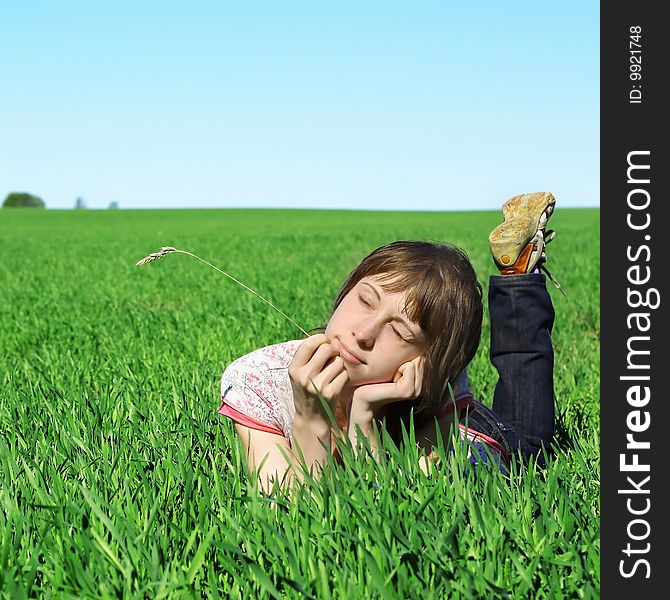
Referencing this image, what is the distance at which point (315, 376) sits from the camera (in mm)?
2428

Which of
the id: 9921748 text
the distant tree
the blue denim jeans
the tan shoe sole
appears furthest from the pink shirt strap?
the distant tree

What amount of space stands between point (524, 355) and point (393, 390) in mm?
1173

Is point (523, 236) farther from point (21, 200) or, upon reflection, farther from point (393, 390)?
point (21, 200)

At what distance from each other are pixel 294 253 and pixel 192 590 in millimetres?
12963

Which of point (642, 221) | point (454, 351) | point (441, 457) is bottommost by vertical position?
point (441, 457)

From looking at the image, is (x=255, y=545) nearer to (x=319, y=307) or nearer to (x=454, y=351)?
(x=454, y=351)

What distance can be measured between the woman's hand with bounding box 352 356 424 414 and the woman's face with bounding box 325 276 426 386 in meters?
0.04

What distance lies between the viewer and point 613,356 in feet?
7.27

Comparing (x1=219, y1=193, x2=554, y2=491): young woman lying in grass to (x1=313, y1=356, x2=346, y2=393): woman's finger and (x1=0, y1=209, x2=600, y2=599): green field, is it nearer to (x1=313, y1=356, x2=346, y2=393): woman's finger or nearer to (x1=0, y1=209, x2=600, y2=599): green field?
(x1=313, y1=356, x2=346, y2=393): woman's finger

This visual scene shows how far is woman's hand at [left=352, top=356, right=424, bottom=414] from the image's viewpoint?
2496 mm

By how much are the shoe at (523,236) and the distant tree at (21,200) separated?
109 meters

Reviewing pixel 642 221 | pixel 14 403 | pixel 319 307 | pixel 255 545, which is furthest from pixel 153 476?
pixel 319 307

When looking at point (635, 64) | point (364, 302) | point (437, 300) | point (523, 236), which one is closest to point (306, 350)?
point (364, 302)

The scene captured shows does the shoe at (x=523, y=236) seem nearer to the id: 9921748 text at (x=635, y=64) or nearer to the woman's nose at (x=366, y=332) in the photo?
the woman's nose at (x=366, y=332)
